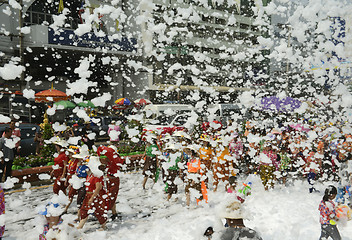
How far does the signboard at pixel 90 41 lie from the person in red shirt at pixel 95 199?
15.1 m

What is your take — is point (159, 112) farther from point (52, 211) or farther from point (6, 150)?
point (52, 211)

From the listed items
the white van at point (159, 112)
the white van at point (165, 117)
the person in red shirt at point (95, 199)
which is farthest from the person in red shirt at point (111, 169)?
the white van at point (159, 112)

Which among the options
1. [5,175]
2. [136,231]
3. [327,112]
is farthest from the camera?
[327,112]

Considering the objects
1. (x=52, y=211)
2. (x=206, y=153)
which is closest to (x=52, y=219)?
(x=52, y=211)

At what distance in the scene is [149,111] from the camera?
14.7 m

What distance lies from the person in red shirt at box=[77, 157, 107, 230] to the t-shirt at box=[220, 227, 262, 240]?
2677 millimetres

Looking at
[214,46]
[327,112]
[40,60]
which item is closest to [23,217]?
[327,112]

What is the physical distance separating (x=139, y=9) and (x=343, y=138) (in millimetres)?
21137

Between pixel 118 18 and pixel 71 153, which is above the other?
pixel 118 18

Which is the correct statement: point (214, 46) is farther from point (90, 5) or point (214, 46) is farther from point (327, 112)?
point (327, 112)

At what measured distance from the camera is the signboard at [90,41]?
17797 millimetres

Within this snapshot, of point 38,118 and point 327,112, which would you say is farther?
point 38,118

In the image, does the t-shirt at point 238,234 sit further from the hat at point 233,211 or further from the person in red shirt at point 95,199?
the person in red shirt at point 95,199

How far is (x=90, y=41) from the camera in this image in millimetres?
19141
